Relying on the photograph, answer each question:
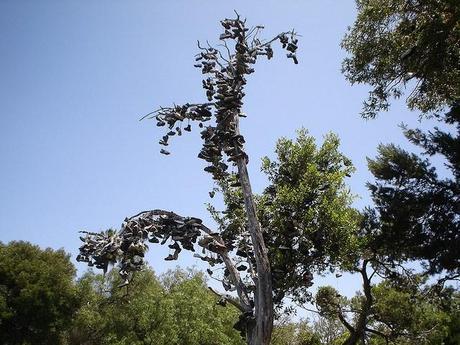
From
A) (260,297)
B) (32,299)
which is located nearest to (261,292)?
(260,297)

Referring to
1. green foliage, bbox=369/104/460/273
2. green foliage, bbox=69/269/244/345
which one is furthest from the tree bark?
green foliage, bbox=69/269/244/345

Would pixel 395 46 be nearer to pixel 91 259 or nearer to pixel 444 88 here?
pixel 444 88

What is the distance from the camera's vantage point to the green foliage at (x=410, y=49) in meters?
8.07

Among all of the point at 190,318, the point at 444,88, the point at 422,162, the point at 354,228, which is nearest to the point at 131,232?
the point at 354,228

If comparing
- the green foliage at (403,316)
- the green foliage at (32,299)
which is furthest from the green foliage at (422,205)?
the green foliage at (32,299)

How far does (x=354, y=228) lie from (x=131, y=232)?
6.77 meters

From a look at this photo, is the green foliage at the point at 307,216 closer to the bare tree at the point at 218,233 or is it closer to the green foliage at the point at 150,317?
the bare tree at the point at 218,233

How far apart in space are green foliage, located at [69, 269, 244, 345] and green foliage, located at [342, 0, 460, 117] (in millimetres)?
14546

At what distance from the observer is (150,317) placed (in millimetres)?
19859

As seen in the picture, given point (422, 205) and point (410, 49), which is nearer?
point (410, 49)

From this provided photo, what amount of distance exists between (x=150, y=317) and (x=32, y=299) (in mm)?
5905

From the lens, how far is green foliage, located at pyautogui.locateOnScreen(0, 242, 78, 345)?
19.6 m

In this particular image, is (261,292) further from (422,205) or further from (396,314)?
(396,314)

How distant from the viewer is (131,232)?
6.38 meters
